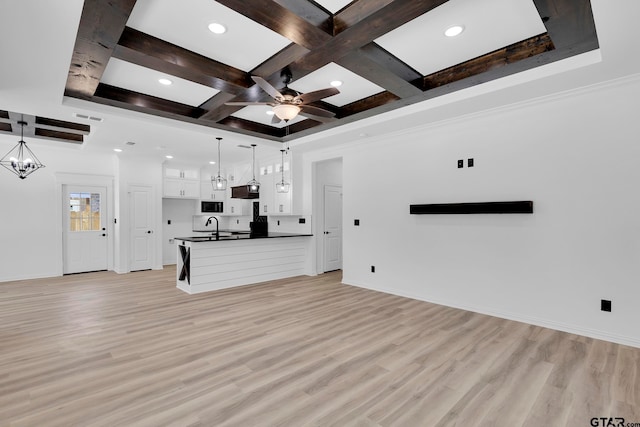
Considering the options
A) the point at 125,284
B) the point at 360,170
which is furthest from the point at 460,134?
the point at 125,284

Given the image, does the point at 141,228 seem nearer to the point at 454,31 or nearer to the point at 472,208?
the point at 472,208

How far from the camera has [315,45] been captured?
2676 millimetres

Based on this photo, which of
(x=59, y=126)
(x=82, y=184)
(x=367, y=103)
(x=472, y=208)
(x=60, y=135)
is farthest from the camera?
(x=82, y=184)

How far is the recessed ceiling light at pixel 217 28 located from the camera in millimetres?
2629

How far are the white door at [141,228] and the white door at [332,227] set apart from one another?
14.0 ft

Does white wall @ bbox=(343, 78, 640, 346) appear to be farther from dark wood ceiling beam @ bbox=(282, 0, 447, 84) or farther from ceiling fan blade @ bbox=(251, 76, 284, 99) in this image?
ceiling fan blade @ bbox=(251, 76, 284, 99)

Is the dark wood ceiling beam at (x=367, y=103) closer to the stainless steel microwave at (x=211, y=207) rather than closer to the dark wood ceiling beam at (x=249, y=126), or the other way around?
the dark wood ceiling beam at (x=249, y=126)

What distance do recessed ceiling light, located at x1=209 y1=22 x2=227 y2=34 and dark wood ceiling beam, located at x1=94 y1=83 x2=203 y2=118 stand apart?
2.00 meters

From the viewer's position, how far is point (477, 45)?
299cm

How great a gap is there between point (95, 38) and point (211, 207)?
255 inches

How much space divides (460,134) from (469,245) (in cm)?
156

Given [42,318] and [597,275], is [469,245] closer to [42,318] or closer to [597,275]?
[597,275]

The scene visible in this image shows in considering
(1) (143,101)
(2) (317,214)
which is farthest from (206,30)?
(2) (317,214)

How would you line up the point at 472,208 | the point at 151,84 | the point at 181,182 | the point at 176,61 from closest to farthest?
the point at 176,61 → the point at 151,84 → the point at 472,208 → the point at 181,182
